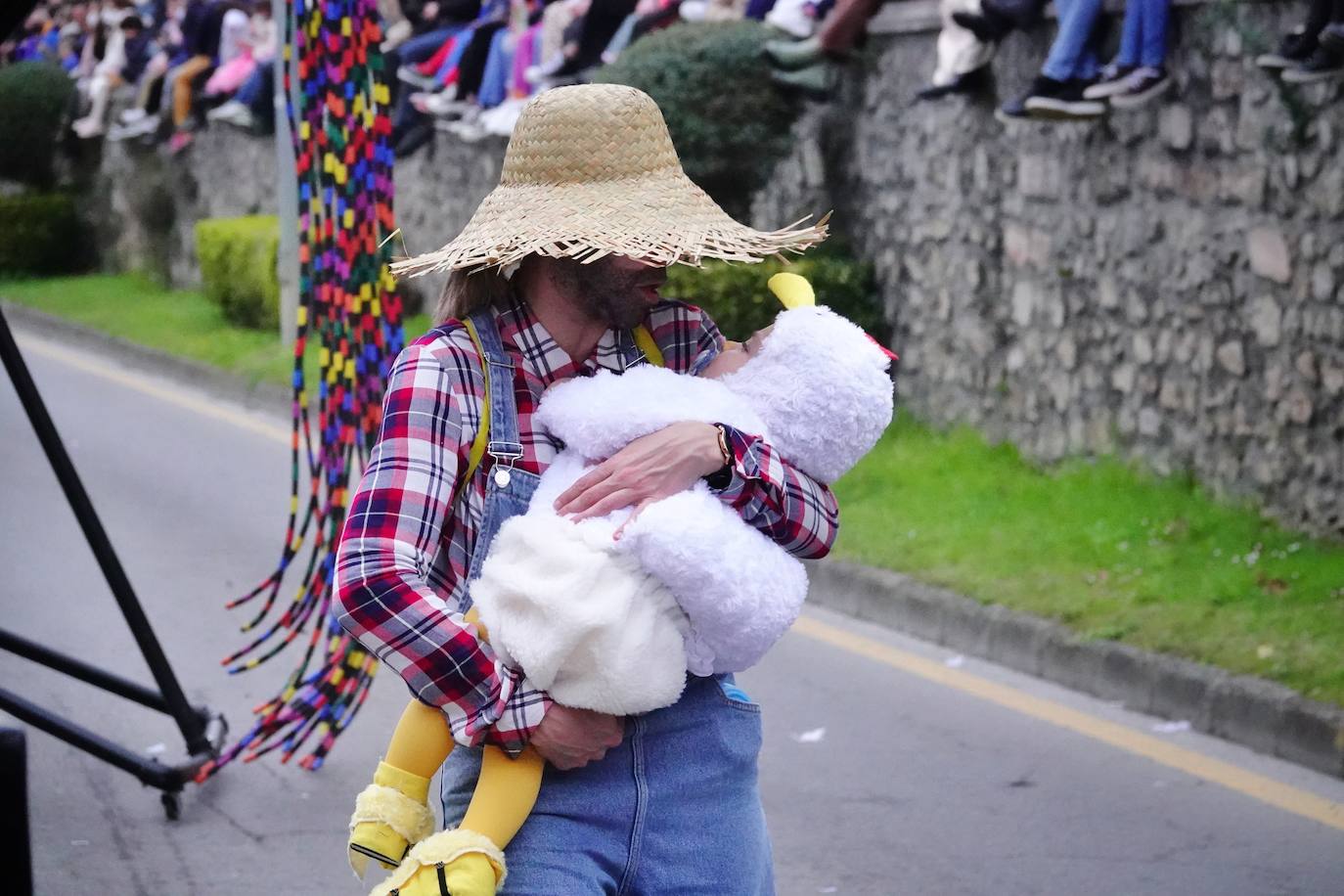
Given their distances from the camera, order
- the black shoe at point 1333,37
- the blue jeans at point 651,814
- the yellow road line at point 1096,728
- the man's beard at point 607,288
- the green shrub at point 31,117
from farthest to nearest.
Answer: the green shrub at point 31,117, the black shoe at point 1333,37, the yellow road line at point 1096,728, the man's beard at point 607,288, the blue jeans at point 651,814

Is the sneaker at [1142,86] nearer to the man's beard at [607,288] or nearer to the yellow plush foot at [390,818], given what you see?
the man's beard at [607,288]

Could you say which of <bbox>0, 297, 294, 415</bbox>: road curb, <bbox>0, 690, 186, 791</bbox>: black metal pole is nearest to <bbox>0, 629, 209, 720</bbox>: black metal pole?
<bbox>0, 690, 186, 791</bbox>: black metal pole

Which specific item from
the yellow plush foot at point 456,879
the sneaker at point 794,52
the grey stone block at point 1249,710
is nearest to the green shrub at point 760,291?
the sneaker at point 794,52

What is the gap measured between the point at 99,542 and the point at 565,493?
2.73m

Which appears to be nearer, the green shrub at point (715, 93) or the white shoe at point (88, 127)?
the green shrub at point (715, 93)

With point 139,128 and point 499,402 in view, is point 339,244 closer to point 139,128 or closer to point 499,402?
point 499,402

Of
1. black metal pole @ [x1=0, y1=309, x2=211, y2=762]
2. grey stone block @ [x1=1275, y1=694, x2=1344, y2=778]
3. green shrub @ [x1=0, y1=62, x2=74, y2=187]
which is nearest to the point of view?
black metal pole @ [x1=0, y1=309, x2=211, y2=762]

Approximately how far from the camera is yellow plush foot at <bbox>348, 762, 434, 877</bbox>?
8.66 feet

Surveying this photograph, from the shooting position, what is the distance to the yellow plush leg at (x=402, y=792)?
2645 millimetres

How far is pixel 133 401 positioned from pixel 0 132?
11.5 metres

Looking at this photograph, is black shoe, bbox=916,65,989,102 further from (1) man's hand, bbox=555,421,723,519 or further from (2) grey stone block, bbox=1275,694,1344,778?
(1) man's hand, bbox=555,421,723,519

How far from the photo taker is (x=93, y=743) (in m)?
5.16

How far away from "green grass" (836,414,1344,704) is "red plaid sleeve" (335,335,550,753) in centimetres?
403

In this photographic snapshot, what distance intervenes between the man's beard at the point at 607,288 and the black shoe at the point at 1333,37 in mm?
4956
